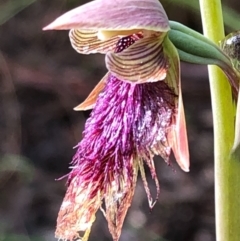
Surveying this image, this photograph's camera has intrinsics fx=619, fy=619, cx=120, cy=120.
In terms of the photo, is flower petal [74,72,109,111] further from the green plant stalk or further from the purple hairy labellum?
the green plant stalk

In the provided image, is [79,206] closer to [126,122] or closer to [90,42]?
[126,122]

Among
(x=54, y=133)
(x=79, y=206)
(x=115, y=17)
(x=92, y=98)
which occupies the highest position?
(x=115, y=17)

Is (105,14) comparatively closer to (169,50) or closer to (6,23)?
(169,50)

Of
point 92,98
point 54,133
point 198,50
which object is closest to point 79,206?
point 92,98

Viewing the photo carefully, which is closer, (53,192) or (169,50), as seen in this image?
(169,50)

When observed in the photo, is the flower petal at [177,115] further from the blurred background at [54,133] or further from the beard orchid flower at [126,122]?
the blurred background at [54,133]

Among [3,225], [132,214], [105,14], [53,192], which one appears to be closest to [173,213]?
[132,214]
